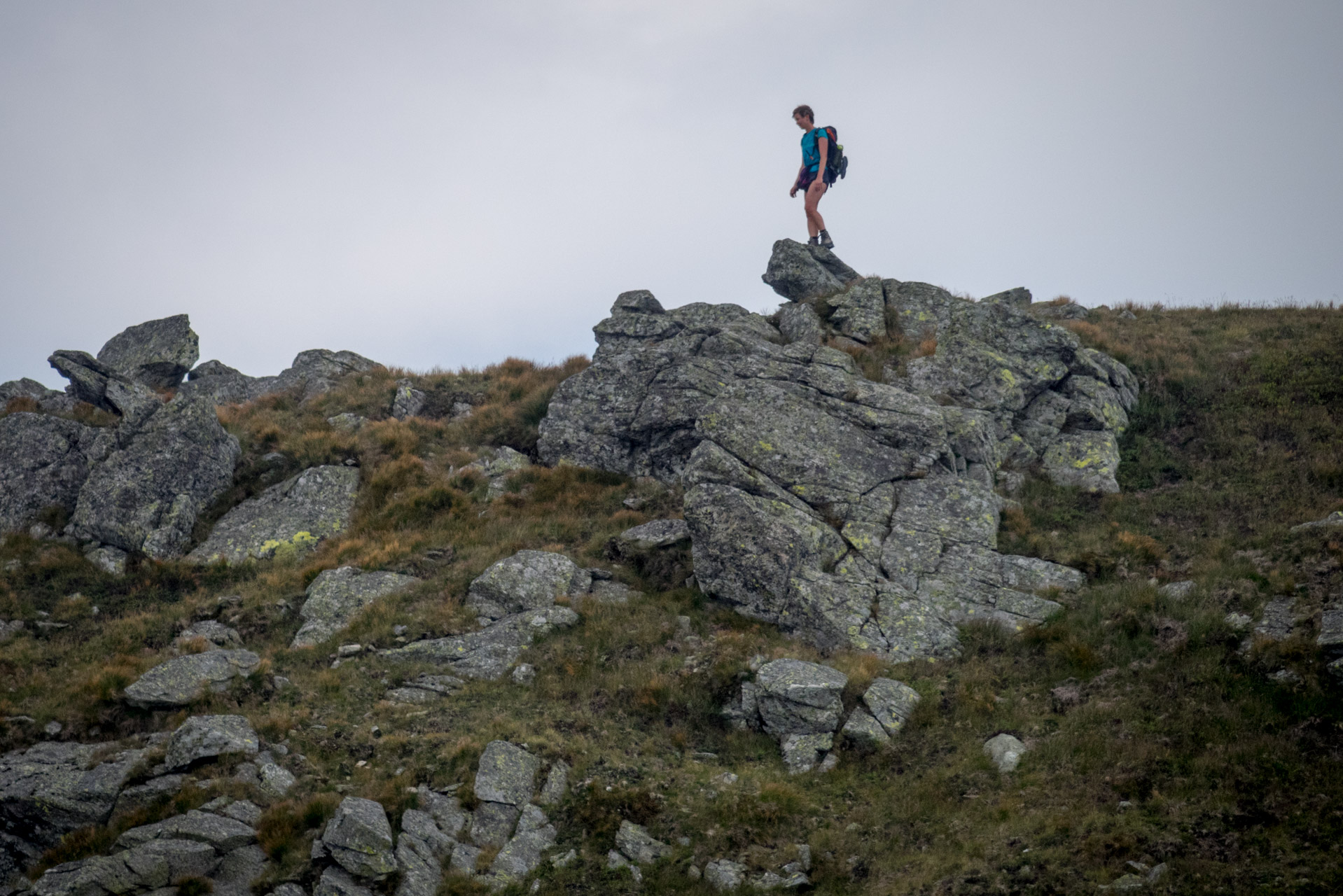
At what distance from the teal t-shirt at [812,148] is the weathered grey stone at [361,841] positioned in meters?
23.5

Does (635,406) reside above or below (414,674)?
above

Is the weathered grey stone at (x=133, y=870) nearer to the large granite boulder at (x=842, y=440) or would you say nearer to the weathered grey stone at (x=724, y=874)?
the weathered grey stone at (x=724, y=874)

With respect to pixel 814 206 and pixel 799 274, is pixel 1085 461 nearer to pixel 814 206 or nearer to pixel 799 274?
pixel 799 274

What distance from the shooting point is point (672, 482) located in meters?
21.6

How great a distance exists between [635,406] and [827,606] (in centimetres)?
1014

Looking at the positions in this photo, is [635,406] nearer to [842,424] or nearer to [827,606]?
[842,424]

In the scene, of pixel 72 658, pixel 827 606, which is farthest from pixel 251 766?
pixel 827 606

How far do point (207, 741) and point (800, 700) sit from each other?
32.3ft

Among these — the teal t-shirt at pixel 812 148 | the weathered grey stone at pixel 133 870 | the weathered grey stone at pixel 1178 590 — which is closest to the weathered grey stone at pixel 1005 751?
the weathered grey stone at pixel 1178 590

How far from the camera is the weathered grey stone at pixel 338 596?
16.2 metres

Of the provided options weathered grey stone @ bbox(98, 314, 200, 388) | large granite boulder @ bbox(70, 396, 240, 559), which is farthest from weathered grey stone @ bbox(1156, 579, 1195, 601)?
weathered grey stone @ bbox(98, 314, 200, 388)

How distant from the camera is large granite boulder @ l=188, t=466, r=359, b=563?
19.7 metres

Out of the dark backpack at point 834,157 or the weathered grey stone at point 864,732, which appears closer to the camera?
the weathered grey stone at point 864,732

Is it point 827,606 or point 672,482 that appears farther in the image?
point 672,482
